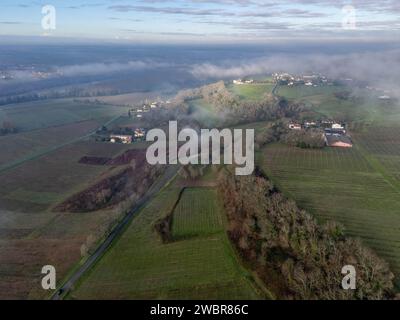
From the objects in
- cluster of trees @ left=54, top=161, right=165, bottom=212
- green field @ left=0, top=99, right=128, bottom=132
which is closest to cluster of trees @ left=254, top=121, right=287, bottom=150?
cluster of trees @ left=54, top=161, right=165, bottom=212

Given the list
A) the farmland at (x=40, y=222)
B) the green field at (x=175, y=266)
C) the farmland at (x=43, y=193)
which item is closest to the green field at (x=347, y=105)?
the farmland at (x=43, y=193)
